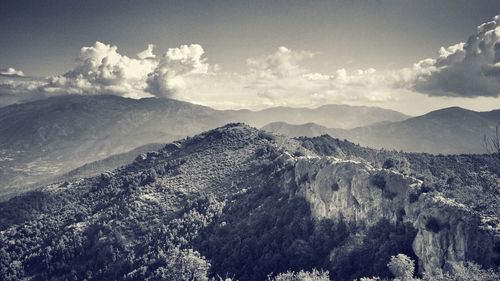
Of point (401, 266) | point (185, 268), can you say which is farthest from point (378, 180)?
point (185, 268)

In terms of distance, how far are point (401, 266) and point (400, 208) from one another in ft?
103

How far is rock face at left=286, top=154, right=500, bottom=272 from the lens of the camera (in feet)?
396

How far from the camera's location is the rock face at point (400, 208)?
121 meters

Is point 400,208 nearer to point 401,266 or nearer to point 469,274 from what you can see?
point 401,266

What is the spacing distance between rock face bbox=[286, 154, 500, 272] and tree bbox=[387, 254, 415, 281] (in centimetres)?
727

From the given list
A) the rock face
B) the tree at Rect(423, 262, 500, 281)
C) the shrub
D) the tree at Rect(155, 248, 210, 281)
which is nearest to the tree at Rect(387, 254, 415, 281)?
the rock face

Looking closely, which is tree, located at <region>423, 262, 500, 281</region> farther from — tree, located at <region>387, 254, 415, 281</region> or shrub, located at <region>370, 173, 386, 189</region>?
shrub, located at <region>370, 173, 386, 189</region>

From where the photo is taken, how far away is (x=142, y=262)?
198 meters

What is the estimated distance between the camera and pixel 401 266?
4801 inches

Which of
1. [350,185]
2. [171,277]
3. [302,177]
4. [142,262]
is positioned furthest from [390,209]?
[142,262]

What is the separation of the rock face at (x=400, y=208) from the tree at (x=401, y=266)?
286 inches

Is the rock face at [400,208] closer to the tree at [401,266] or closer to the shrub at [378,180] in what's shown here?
the shrub at [378,180]

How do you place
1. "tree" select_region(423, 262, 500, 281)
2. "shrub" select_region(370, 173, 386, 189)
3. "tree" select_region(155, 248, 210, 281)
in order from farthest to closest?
"tree" select_region(155, 248, 210, 281)
"shrub" select_region(370, 173, 386, 189)
"tree" select_region(423, 262, 500, 281)

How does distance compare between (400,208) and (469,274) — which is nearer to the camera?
(469,274)
